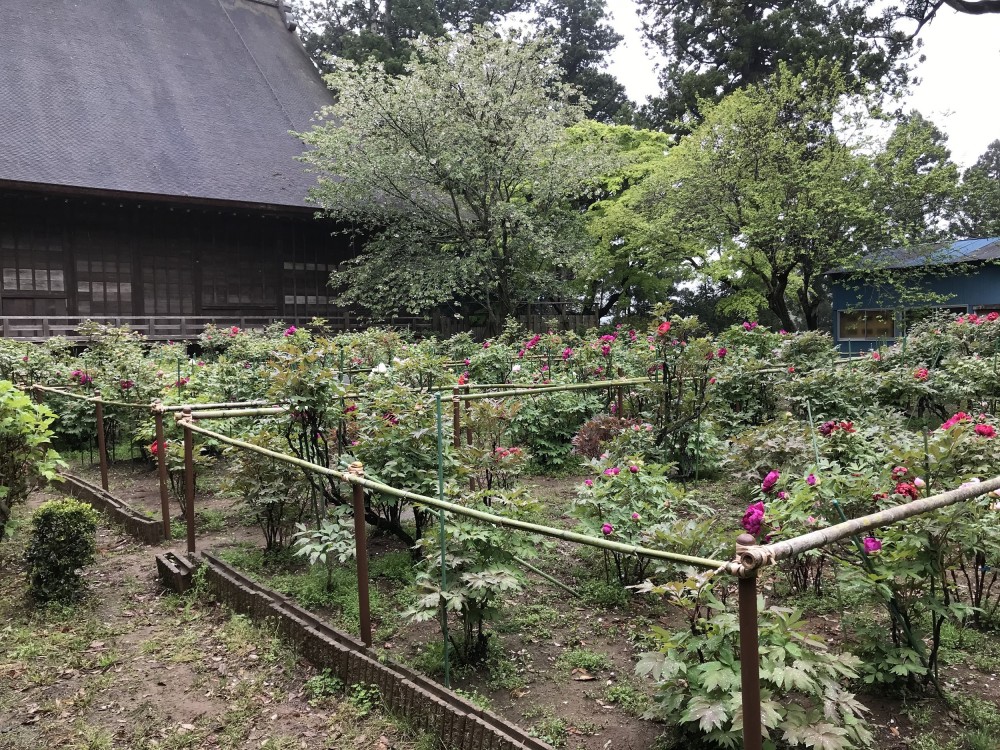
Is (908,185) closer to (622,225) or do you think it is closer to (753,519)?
(622,225)

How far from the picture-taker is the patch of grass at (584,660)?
129 inches

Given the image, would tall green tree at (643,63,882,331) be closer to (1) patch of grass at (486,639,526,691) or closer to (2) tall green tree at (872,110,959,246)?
(2) tall green tree at (872,110,959,246)

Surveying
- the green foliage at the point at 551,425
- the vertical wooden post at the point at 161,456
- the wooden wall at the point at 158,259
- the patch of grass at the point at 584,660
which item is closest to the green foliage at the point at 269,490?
the vertical wooden post at the point at 161,456

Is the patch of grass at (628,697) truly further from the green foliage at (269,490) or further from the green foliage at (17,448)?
the green foliage at (17,448)

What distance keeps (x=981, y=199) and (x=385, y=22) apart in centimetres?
2608

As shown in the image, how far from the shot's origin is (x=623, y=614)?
383 centimetres

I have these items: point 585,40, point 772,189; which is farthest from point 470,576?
point 585,40

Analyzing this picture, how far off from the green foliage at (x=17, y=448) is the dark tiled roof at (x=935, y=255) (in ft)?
55.8

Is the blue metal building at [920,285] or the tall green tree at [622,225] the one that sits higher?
the tall green tree at [622,225]

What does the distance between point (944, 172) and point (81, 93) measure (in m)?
21.3

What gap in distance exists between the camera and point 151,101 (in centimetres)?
1931

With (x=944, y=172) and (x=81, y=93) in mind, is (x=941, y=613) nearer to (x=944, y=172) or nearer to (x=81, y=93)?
(x=944, y=172)

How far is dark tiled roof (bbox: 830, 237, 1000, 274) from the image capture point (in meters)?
16.8

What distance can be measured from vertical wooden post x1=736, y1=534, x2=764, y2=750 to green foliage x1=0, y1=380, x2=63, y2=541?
4620 millimetres
